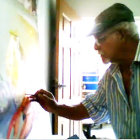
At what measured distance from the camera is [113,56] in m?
1.15

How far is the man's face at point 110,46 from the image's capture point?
3.76ft

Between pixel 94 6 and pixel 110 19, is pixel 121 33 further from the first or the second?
pixel 94 6

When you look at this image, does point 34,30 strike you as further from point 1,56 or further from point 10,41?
point 1,56

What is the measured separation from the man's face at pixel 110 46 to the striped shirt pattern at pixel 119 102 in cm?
8

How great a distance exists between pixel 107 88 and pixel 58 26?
3.63 ft

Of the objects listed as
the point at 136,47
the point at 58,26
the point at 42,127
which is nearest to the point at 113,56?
the point at 136,47

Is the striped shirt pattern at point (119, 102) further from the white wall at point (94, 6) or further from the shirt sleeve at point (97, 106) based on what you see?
the white wall at point (94, 6)

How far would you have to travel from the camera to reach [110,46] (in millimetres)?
1166

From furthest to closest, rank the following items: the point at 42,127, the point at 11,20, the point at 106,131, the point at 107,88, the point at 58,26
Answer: the point at 106,131, the point at 58,26, the point at 42,127, the point at 107,88, the point at 11,20

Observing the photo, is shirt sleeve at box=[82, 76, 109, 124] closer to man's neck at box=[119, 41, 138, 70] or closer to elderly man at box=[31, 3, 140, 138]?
elderly man at box=[31, 3, 140, 138]

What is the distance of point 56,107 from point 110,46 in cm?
47

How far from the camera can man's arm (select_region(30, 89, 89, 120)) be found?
4.26 feet

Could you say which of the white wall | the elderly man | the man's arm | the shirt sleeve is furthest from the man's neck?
the white wall

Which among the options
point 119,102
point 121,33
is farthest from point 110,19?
point 119,102
